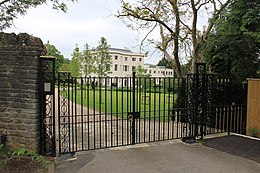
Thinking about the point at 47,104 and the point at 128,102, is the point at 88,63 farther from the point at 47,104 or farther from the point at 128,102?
the point at 47,104

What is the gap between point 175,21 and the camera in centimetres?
854

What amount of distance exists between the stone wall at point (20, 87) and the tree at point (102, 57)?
889 inches

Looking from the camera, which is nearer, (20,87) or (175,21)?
(20,87)

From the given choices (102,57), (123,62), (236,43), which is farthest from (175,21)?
(123,62)

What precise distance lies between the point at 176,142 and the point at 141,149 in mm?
1044

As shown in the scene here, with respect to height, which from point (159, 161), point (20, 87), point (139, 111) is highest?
point (20, 87)

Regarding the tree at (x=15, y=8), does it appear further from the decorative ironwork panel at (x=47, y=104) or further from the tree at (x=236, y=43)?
the tree at (x=236, y=43)

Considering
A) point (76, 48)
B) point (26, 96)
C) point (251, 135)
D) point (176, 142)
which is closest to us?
point (26, 96)

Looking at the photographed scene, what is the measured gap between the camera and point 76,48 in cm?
2817

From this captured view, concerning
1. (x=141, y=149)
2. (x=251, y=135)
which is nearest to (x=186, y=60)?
(x=251, y=135)

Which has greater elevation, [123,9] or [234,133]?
[123,9]

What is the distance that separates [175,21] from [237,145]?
15.8 ft

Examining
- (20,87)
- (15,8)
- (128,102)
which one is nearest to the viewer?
(20,87)

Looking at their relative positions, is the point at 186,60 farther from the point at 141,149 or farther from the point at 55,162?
the point at 55,162
